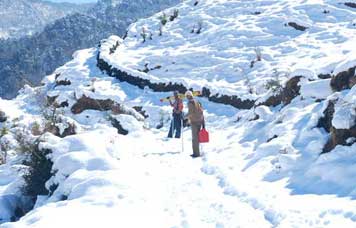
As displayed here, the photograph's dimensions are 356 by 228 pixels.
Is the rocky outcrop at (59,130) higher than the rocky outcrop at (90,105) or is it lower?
higher

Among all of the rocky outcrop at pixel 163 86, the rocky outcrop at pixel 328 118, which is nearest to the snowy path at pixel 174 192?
the rocky outcrop at pixel 328 118

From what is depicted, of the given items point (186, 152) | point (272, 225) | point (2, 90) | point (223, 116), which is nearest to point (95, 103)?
point (223, 116)

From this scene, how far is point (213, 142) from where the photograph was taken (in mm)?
14617

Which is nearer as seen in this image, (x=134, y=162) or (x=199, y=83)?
(x=134, y=162)

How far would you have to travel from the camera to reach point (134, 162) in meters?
11.5

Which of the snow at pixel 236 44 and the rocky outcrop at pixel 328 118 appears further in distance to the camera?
the snow at pixel 236 44

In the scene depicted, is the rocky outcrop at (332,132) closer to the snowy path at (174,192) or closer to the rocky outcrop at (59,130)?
the snowy path at (174,192)

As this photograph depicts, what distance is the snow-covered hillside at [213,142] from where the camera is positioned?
25.8ft

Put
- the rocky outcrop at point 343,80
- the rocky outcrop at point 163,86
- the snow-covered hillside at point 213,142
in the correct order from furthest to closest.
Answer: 1. the rocky outcrop at point 163,86
2. the rocky outcrop at point 343,80
3. the snow-covered hillside at point 213,142

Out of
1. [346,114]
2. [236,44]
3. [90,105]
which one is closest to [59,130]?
[90,105]

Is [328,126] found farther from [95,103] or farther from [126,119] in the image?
[95,103]

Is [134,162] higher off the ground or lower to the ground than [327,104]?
lower

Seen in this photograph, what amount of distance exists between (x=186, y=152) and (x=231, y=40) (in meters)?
11.8

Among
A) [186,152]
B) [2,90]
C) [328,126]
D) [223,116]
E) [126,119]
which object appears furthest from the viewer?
[2,90]
